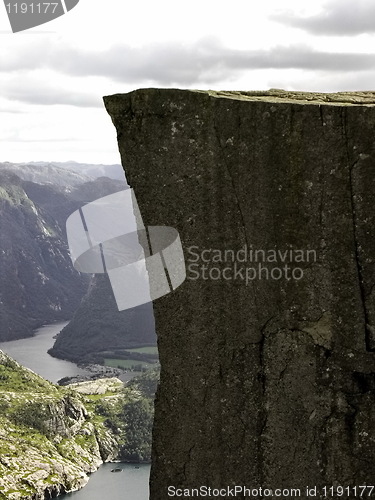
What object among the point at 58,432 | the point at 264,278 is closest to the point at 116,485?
the point at 58,432

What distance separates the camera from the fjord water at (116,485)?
422ft

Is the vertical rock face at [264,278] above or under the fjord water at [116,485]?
above

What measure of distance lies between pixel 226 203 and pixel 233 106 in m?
1.01

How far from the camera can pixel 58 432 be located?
148250mm

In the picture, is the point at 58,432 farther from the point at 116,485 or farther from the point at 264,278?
the point at 264,278

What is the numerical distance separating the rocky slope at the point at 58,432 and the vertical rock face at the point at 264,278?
118 m

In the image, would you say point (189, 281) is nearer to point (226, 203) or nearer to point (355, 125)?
point (226, 203)

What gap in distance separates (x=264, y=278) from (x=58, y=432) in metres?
146

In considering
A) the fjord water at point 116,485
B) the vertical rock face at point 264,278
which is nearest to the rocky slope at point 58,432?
the fjord water at point 116,485

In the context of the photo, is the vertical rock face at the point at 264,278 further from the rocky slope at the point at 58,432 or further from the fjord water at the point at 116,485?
the rocky slope at the point at 58,432

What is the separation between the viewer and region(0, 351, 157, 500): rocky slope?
421 ft

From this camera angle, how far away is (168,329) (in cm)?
876

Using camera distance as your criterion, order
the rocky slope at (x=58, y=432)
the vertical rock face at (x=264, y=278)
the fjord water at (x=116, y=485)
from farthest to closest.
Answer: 1. the fjord water at (x=116, y=485)
2. the rocky slope at (x=58, y=432)
3. the vertical rock face at (x=264, y=278)

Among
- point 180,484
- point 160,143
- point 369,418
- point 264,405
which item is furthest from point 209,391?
point 160,143
